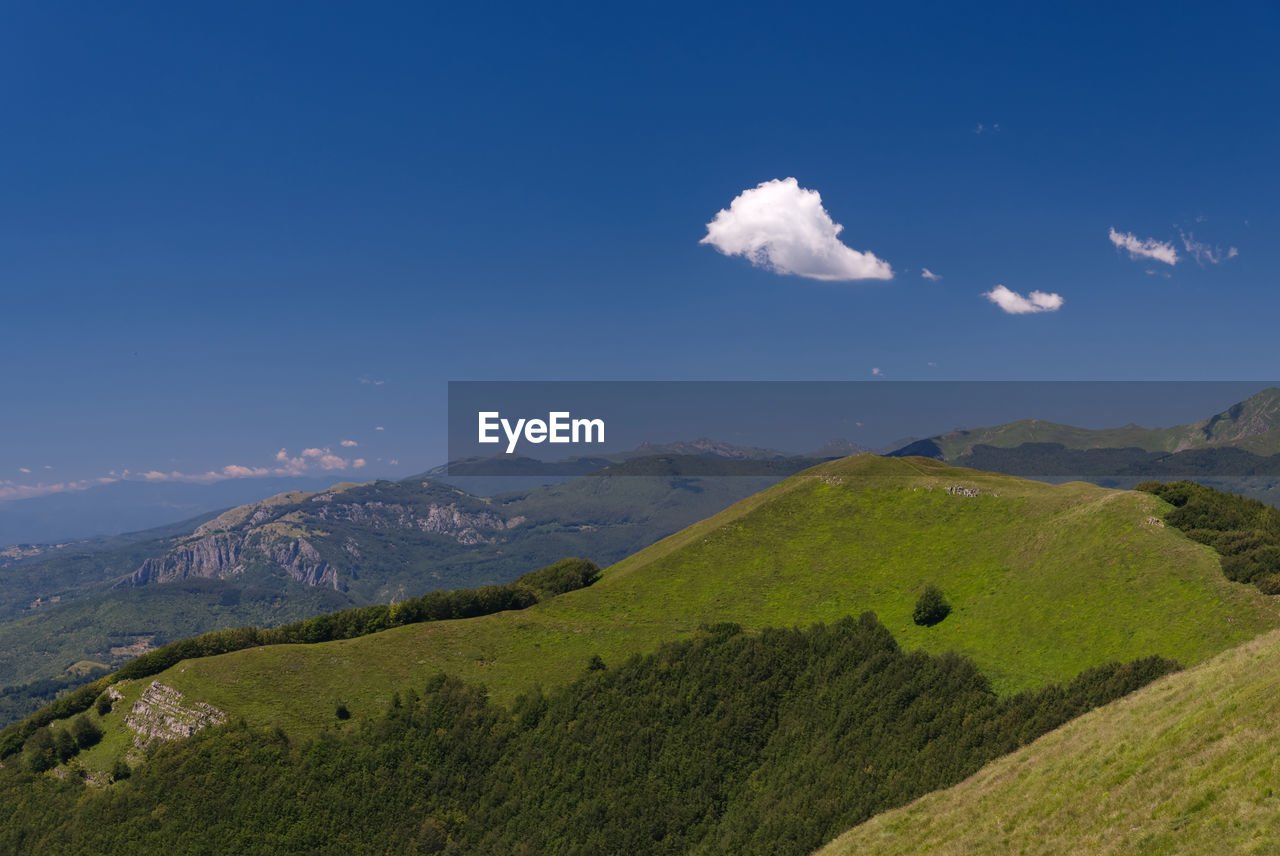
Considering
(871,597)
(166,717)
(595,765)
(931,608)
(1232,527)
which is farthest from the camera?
(871,597)

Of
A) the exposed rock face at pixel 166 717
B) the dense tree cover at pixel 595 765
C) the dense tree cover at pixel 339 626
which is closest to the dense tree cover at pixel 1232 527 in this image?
the dense tree cover at pixel 595 765

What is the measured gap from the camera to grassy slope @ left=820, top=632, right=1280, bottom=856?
1021 inches

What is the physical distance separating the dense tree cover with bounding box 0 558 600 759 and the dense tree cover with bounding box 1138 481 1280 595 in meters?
104

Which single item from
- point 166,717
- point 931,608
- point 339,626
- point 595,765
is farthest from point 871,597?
point 166,717

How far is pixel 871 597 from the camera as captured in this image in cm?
11406

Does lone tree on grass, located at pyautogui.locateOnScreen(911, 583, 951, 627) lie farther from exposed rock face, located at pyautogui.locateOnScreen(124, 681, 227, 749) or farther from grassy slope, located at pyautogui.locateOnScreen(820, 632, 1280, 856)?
exposed rock face, located at pyautogui.locateOnScreen(124, 681, 227, 749)

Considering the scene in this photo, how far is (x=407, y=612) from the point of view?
138m

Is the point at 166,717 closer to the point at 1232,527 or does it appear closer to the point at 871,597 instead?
the point at 871,597

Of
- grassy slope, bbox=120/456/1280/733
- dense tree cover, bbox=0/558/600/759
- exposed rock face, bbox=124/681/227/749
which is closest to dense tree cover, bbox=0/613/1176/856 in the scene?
exposed rock face, bbox=124/681/227/749

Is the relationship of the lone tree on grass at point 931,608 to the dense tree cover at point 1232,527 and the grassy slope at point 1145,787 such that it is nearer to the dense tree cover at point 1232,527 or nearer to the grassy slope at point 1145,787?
the dense tree cover at point 1232,527

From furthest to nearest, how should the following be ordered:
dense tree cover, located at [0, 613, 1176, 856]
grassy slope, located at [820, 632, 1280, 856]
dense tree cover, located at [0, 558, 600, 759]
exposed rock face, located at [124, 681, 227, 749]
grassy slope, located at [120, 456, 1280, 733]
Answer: dense tree cover, located at [0, 558, 600, 759], exposed rock face, located at [124, 681, 227, 749], grassy slope, located at [120, 456, 1280, 733], dense tree cover, located at [0, 613, 1176, 856], grassy slope, located at [820, 632, 1280, 856]

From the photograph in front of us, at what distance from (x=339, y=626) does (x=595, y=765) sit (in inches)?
2758

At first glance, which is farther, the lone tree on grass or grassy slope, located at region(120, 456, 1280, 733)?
the lone tree on grass

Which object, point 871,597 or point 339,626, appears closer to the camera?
point 871,597
